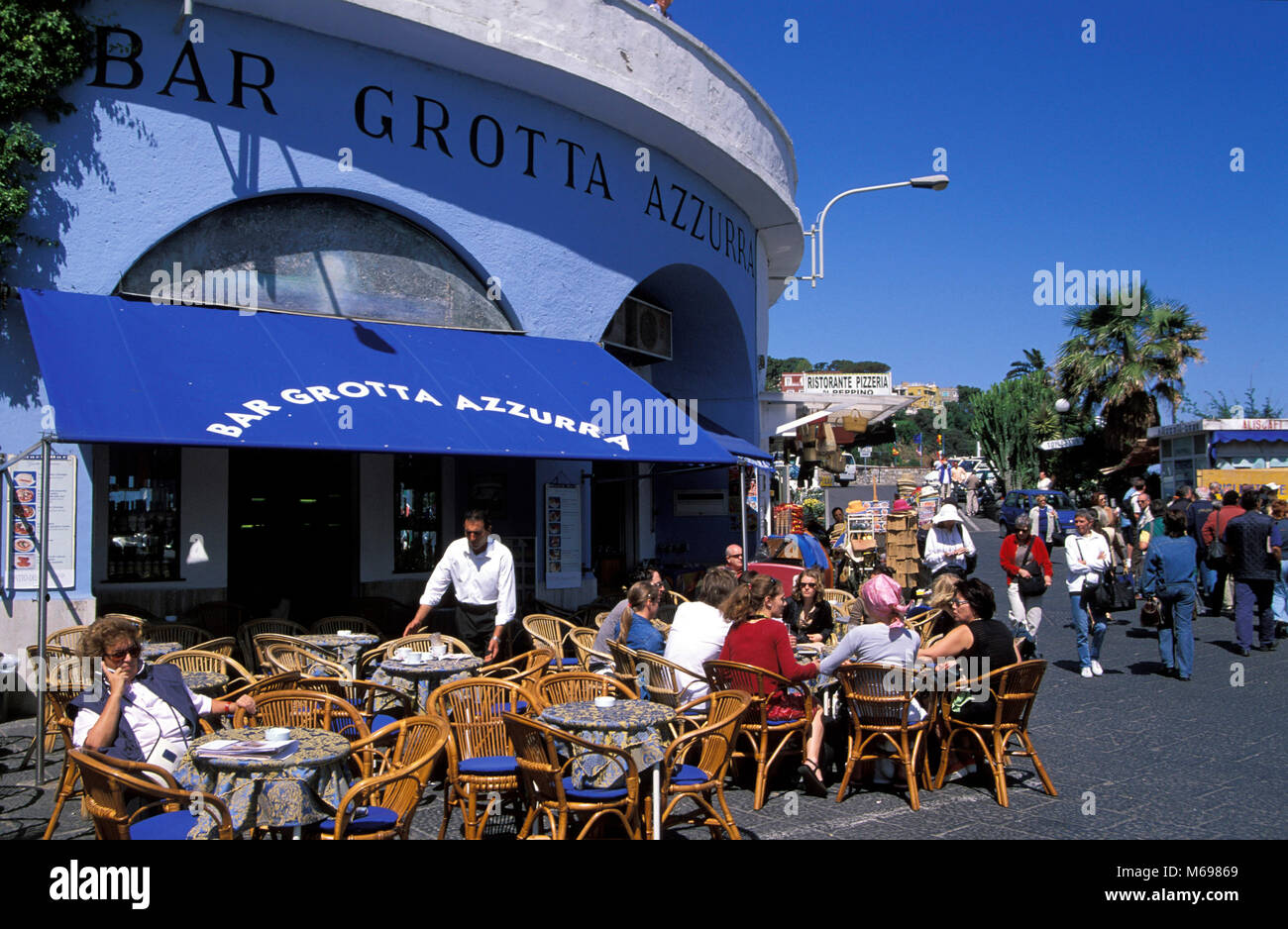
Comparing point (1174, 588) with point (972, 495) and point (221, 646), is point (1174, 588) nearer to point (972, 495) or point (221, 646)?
point (221, 646)

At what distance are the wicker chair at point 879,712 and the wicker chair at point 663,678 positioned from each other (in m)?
0.94

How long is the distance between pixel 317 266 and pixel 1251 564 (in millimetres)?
10103

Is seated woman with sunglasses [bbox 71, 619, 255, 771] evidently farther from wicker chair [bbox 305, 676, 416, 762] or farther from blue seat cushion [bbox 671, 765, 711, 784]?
blue seat cushion [bbox 671, 765, 711, 784]

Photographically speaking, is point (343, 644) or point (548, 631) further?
point (548, 631)

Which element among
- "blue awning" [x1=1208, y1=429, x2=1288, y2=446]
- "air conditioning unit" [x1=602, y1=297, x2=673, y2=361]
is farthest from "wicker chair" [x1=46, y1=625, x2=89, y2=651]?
"blue awning" [x1=1208, y1=429, x2=1288, y2=446]

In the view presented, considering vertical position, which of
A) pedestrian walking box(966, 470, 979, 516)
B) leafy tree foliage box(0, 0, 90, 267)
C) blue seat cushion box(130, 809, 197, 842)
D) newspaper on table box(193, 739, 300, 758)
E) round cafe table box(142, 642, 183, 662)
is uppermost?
leafy tree foliage box(0, 0, 90, 267)

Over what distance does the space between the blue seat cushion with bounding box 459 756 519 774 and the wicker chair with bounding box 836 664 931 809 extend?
2.06 m

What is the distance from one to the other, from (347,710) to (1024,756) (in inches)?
182

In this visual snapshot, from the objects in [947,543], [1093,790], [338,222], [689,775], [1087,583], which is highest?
[338,222]

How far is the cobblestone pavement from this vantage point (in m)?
5.28

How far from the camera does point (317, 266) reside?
Answer: 30.0 feet

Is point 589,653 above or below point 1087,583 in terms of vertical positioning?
below

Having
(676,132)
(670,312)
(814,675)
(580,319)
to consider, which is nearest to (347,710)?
(814,675)

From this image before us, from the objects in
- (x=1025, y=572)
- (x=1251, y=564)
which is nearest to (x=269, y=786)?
(x=1025, y=572)
